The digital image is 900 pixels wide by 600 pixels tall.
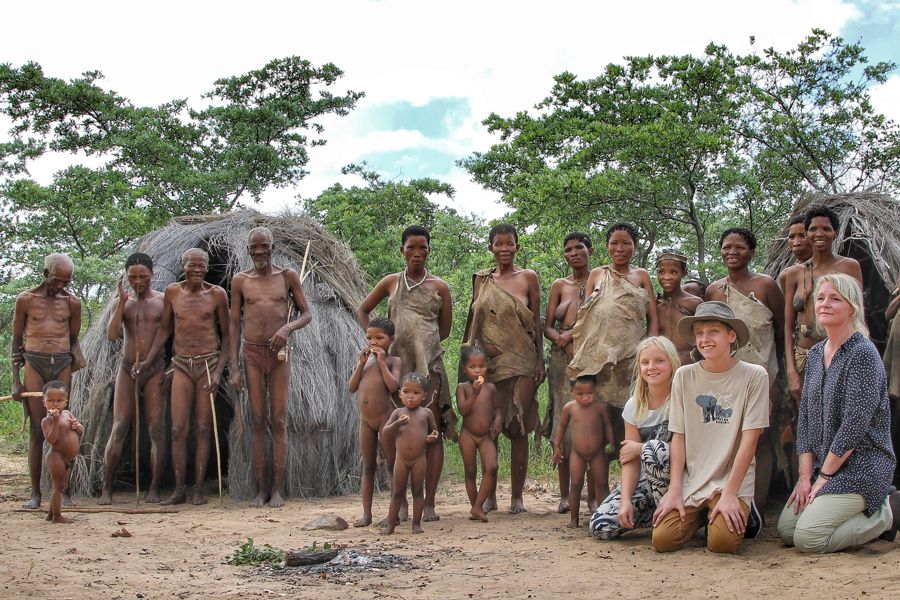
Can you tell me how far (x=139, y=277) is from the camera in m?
6.86

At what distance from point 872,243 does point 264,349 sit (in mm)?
4422

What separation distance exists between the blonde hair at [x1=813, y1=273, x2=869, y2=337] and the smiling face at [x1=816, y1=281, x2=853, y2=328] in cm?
1

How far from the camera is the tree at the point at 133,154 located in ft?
46.5

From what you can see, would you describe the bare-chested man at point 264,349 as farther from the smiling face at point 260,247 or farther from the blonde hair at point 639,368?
the blonde hair at point 639,368

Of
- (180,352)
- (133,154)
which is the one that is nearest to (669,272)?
(180,352)

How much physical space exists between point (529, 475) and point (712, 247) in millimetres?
8098

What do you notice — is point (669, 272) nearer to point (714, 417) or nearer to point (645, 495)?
point (714, 417)

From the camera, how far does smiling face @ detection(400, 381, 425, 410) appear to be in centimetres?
516

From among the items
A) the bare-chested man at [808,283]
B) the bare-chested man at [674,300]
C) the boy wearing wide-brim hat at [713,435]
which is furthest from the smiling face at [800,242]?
the boy wearing wide-brim hat at [713,435]

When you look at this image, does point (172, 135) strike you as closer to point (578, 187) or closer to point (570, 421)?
point (578, 187)

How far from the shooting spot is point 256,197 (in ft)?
53.1

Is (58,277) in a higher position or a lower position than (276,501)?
higher

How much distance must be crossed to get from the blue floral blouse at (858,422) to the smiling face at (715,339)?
51 cm

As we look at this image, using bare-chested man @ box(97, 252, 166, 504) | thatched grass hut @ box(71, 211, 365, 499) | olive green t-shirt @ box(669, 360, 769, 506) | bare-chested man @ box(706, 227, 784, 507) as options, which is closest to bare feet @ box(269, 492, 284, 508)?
thatched grass hut @ box(71, 211, 365, 499)
